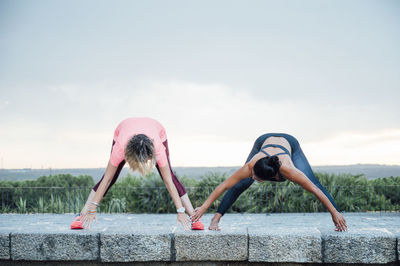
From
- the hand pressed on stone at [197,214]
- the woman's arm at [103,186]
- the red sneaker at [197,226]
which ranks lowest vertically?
the red sneaker at [197,226]

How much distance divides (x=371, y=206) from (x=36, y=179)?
12056mm

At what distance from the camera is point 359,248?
16.1 feet

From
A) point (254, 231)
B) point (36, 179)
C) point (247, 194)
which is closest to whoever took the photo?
point (254, 231)

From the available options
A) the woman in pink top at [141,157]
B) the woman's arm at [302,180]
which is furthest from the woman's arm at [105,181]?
the woman's arm at [302,180]

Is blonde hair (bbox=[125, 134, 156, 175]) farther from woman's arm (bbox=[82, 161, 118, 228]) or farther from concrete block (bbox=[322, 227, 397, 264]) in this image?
concrete block (bbox=[322, 227, 397, 264])

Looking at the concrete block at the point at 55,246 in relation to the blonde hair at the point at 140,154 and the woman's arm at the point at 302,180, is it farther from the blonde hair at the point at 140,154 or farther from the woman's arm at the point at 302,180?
the woman's arm at the point at 302,180

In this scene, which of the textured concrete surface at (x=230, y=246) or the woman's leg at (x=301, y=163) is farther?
the woman's leg at (x=301, y=163)

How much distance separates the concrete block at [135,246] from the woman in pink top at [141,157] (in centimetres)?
35

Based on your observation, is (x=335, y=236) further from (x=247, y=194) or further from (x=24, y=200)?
(x=24, y=200)

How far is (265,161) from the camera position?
473 centimetres

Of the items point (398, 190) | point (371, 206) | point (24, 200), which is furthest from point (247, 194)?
point (24, 200)

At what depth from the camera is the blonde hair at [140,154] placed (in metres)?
4.84

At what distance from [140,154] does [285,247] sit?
1910 millimetres

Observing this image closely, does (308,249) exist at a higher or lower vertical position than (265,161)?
lower
